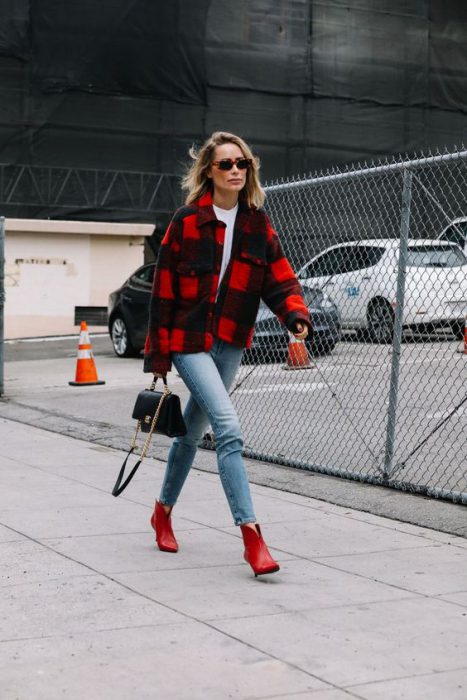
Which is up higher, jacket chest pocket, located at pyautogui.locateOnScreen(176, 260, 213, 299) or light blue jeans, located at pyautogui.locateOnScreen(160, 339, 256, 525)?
jacket chest pocket, located at pyautogui.locateOnScreen(176, 260, 213, 299)

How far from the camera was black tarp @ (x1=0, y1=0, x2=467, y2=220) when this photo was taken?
26.2 m

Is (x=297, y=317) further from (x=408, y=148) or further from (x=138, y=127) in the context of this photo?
(x=408, y=148)

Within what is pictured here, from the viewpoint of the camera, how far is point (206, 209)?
19.4ft

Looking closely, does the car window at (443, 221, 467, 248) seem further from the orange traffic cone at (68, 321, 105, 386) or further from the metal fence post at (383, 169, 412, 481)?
the orange traffic cone at (68, 321, 105, 386)

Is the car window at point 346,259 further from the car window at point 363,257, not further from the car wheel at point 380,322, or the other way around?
the car wheel at point 380,322

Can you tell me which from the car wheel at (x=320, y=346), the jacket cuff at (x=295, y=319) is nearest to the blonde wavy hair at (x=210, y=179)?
the jacket cuff at (x=295, y=319)

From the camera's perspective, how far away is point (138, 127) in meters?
27.1

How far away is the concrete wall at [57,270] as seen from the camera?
25.1 m

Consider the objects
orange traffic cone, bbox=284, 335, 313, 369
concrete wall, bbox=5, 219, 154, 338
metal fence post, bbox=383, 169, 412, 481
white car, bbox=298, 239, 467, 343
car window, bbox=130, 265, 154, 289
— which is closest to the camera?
metal fence post, bbox=383, 169, 412, 481

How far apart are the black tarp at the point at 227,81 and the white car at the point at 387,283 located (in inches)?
700

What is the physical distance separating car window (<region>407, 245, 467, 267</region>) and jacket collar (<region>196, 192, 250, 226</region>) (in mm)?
2191

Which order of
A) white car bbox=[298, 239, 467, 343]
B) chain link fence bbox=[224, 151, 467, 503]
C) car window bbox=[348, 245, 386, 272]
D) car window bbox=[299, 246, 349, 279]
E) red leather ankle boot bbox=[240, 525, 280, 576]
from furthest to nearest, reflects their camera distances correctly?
car window bbox=[299, 246, 349, 279] < car window bbox=[348, 245, 386, 272] < white car bbox=[298, 239, 467, 343] < chain link fence bbox=[224, 151, 467, 503] < red leather ankle boot bbox=[240, 525, 280, 576]

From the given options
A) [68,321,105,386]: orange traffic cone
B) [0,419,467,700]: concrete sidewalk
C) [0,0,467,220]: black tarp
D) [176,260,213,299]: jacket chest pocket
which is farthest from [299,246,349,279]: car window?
[0,0,467,220]: black tarp

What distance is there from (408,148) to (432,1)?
3.45 meters
